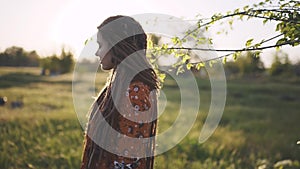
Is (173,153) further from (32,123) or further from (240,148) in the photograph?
(32,123)

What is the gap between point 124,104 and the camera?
7.83 feet

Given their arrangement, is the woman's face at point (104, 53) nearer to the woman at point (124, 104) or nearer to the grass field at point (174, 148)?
the woman at point (124, 104)

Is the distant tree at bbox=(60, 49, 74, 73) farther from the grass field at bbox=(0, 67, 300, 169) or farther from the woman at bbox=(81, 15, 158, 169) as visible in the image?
the woman at bbox=(81, 15, 158, 169)

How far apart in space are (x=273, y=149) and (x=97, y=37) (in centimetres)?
741

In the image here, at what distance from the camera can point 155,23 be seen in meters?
3.04

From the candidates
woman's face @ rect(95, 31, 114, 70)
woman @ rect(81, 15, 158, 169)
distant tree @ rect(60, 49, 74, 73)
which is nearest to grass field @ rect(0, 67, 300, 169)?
woman @ rect(81, 15, 158, 169)

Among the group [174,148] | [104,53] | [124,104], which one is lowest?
[174,148]

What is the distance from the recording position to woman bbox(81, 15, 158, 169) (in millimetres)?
2375

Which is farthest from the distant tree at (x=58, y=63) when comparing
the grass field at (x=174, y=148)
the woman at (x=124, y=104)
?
the woman at (x=124, y=104)

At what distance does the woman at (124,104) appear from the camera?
238 cm

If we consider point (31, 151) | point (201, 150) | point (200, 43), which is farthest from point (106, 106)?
point (201, 150)

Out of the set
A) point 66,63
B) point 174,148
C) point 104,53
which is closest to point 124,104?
point 104,53

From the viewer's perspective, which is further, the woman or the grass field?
the grass field

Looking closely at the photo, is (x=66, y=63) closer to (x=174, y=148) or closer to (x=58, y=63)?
(x=58, y=63)
